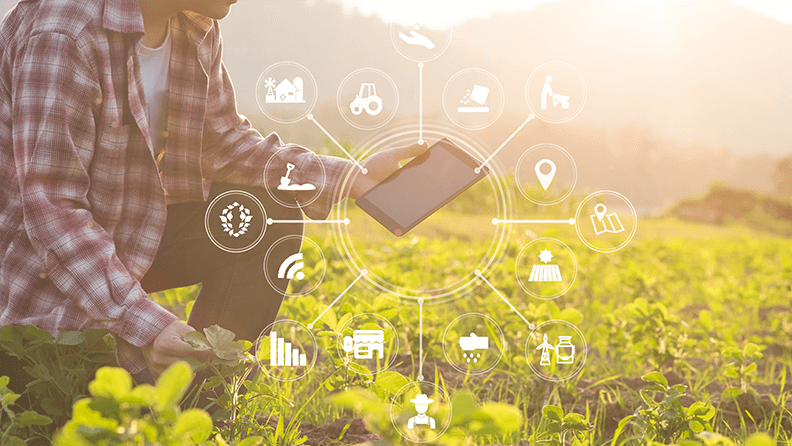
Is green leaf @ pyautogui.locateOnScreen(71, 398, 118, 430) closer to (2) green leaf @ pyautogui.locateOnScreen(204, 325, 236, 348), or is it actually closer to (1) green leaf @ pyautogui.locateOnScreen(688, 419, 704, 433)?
(2) green leaf @ pyautogui.locateOnScreen(204, 325, 236, 348)

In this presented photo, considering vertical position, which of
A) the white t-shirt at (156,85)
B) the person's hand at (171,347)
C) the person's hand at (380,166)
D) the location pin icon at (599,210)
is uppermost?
the white t-shirt at (156,85)

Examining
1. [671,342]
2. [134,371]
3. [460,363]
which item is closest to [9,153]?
[134,371]

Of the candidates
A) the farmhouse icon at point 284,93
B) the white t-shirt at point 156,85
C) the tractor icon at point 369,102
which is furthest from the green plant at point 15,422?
the tractor icon at point 369,102

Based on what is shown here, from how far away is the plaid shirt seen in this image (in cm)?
144

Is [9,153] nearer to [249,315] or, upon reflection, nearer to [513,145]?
[249,315]

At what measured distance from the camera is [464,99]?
6.25ft

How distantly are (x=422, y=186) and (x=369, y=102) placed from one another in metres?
0.34

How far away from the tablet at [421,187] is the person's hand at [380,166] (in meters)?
0.02

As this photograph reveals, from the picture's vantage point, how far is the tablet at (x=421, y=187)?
178 cm

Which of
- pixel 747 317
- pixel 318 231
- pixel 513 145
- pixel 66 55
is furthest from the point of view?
pixel 747 317

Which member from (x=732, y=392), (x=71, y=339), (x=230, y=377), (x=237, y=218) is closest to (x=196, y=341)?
(x=230, y=377)

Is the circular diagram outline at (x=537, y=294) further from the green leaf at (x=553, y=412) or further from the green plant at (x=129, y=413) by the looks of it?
the green plant at (x=129, y=413)

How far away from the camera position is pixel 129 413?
853 millimetres

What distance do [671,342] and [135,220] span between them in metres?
1.77
